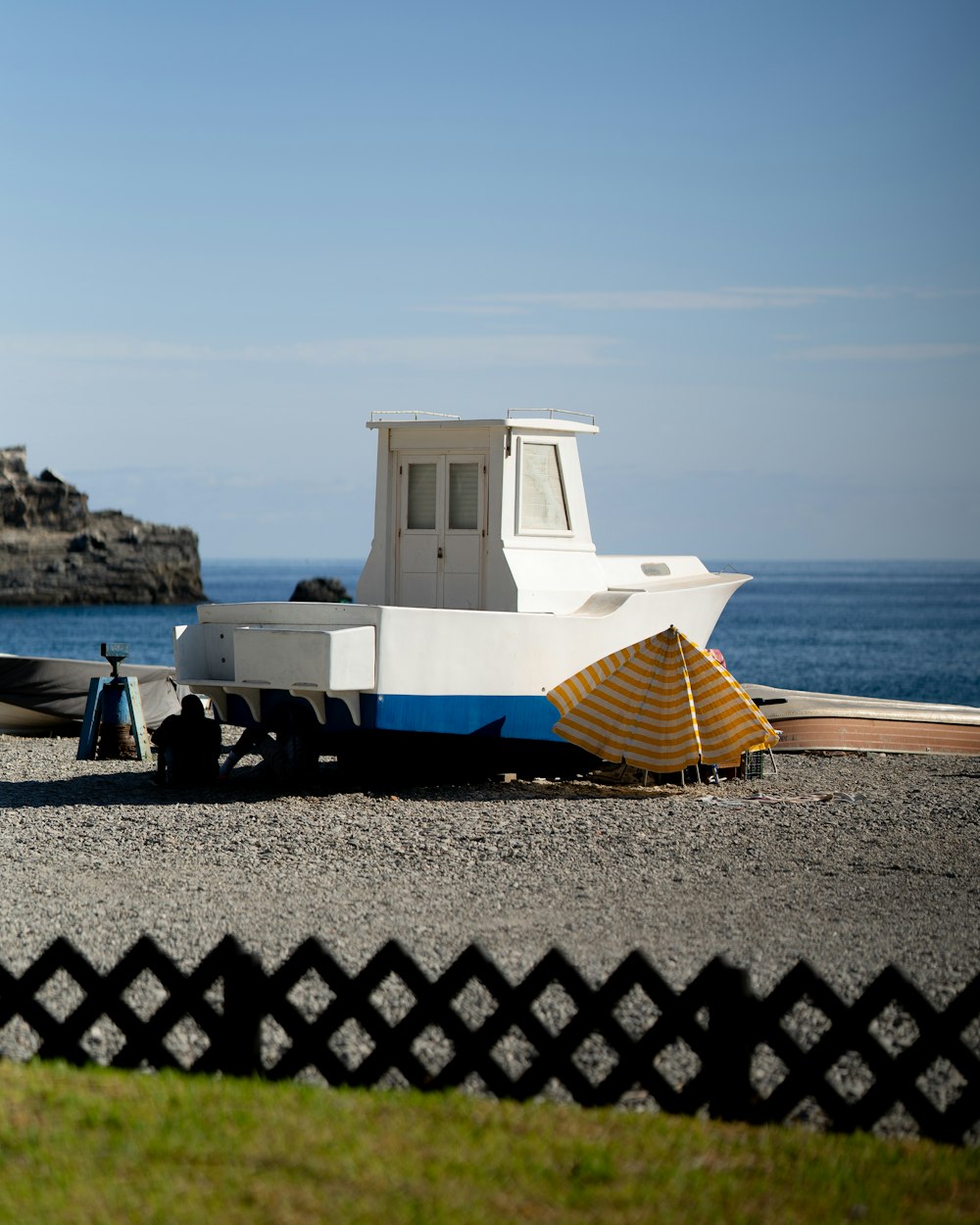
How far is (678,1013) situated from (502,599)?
11.0m

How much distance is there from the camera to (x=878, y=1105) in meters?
5.18

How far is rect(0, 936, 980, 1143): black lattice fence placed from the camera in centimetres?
513

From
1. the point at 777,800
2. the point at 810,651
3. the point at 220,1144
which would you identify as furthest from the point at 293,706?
the point at 810,651

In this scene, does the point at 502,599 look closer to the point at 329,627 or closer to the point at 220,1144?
the point at 329,627

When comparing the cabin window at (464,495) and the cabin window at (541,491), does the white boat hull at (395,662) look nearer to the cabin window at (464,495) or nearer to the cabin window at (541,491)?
the cabin window at (541,491)

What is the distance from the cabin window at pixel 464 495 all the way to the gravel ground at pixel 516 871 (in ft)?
10.2

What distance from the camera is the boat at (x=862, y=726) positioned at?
19.6 m

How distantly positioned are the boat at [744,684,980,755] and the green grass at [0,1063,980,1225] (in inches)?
576

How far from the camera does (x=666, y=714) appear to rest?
14695 millimetres

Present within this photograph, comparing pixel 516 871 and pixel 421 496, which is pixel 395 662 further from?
pixel 516 871

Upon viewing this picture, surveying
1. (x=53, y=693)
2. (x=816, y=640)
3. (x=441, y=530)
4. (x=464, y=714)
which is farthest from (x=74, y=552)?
(x=464, y=714)

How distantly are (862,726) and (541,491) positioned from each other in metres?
6.23

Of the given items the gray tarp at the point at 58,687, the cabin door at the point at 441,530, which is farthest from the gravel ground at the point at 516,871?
the gray tarp at the point at 58,687

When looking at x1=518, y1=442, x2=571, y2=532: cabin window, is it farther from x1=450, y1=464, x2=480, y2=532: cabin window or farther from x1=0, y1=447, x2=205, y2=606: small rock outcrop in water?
x1=0, y1=447, x2=205, y2=606: small rock outcrop in water
